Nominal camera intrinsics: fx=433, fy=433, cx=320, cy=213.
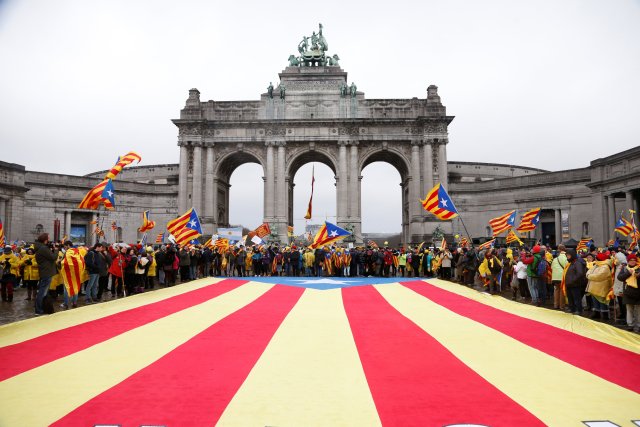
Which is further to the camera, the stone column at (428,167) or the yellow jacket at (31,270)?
the stone column at (428,167)

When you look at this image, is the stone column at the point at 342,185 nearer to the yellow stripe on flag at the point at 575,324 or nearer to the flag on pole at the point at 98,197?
the flag on pole at the point at 98,197

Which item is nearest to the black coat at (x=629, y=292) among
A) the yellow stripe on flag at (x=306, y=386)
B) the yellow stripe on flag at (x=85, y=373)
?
the yellow stripe on flag at (x=306, y=386)

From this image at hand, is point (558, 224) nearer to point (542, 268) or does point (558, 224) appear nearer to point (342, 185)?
point (342, 185)

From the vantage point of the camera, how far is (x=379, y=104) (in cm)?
4753

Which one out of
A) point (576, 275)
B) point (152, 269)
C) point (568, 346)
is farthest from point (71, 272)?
point (576, 275)

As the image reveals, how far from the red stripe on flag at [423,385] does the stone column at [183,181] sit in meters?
40.6

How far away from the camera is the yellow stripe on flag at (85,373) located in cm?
482

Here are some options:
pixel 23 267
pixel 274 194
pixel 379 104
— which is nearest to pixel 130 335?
pixel 23 267

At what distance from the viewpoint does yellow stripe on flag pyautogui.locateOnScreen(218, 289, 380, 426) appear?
473 centimetres

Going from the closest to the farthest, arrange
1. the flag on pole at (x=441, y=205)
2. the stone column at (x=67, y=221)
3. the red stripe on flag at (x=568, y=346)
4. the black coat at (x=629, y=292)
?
the red stripe on flag at (x=568, y=346)
the black coat at (x=629, y=292)
the flag on pole at (x=441, y=205)
the stone column at (x=67, y=221)

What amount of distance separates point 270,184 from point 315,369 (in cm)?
4110

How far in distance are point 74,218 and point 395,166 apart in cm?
3735

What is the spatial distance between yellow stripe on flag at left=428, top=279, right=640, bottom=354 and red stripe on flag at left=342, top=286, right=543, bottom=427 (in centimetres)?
350

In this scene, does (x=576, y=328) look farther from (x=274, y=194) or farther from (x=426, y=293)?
(x=274, y=194)
